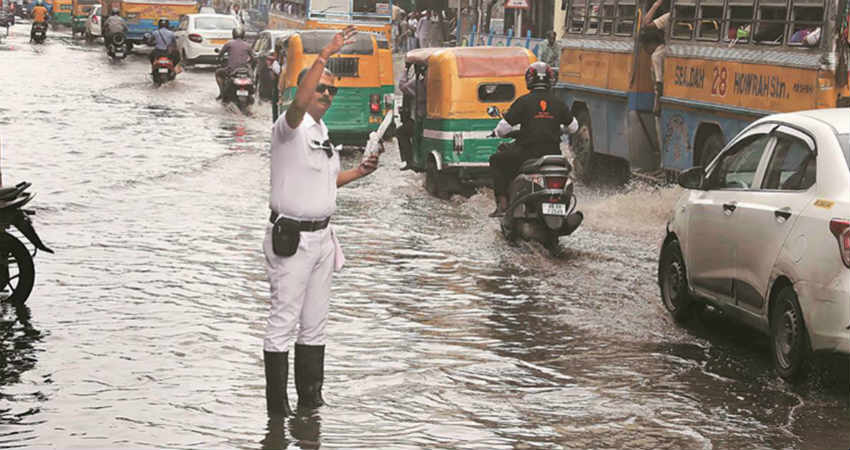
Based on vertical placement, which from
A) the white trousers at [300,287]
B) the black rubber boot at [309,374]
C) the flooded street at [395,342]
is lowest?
the flooded street at [395,342]

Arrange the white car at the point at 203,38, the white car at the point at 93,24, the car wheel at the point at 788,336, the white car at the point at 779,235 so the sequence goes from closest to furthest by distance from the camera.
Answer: the white car at the point at 779,235 < the car wheel at the point at 788,336 < the white car at the point at 203,38 < the white car at the point at 93,24

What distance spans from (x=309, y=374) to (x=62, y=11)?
262ft

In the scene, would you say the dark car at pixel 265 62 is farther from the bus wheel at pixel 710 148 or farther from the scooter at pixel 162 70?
the bus wheel at pixel 710 148

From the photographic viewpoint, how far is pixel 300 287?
7016mm

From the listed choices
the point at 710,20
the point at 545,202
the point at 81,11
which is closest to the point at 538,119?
the point at 545,202

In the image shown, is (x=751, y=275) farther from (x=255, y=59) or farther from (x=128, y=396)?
(x=255, y=59)

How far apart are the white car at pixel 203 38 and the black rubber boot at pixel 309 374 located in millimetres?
37443

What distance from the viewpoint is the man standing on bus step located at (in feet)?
57.1

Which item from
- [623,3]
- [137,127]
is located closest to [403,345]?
[623,3]

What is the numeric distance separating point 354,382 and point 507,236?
19.3 ft

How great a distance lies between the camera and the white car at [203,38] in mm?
44031

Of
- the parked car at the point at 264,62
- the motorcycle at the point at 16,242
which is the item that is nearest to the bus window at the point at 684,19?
the motorcycle at the point at 16,242

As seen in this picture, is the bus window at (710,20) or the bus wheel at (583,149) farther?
the bus wheel at (583,149)

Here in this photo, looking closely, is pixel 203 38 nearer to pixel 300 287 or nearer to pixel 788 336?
pixel 788 336
